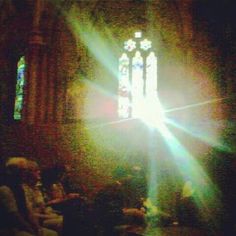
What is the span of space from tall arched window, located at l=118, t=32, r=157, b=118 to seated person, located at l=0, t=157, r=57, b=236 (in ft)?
26.8

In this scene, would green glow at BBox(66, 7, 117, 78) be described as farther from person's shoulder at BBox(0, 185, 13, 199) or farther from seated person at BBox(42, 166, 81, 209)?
person's shoulder at BBox(0, 185, 13, 199)

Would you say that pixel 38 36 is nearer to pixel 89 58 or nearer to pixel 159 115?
pixel 89 58

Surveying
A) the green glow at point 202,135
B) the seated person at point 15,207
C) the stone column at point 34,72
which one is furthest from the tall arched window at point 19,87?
the seated person at point 15,207

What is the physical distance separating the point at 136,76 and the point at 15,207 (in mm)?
9174

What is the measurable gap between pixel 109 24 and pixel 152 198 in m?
7.14

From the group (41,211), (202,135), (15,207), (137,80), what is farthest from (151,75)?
(15,207)

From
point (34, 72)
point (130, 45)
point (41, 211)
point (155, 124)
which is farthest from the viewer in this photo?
point (130, 45)

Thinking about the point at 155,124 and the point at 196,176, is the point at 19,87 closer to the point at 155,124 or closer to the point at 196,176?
the point at 155,124

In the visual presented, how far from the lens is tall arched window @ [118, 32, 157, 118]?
40.0 ft

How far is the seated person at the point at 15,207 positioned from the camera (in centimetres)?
374

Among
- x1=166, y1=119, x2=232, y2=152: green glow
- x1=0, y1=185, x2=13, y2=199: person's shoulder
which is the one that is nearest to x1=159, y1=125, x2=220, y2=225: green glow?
x1=166, y1=119, x2=232, y2=152: green glow

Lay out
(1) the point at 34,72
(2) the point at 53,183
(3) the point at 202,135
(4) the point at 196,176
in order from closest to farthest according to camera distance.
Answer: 1. (2) the point at 53,183
2. (4) the point at 196,176
3. (3) the point at 202,135
4. (1) the point at 34,72

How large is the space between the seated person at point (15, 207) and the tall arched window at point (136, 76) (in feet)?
26.8

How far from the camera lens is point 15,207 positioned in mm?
3766
